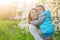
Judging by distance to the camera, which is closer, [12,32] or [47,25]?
[47,25]

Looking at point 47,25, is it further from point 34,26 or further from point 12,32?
point 12,32

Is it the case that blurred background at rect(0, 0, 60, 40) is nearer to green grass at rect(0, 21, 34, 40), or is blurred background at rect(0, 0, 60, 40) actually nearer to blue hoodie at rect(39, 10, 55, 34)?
green grass at rect(0, 21, 34, 40)

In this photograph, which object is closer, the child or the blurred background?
the child

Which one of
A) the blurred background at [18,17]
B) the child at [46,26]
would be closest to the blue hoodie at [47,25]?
the child at [46,26]

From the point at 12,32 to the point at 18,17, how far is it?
0.57 feet

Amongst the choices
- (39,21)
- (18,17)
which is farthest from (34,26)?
(18,17)

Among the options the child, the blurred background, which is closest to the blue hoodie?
the child

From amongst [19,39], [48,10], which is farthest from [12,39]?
[48,10]

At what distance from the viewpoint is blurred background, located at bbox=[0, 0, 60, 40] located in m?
3.30

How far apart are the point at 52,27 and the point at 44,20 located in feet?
0.35

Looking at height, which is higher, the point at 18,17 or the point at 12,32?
the point at 18,17

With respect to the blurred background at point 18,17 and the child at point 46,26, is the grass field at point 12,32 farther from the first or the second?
the child at point 46,26

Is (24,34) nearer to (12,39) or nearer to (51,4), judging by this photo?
(12,39)

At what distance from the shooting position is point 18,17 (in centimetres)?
334
